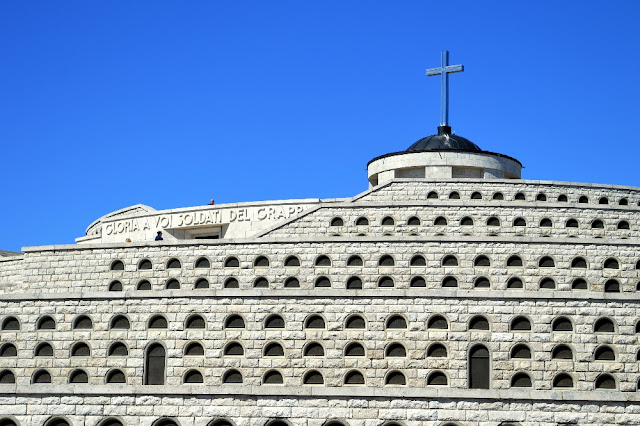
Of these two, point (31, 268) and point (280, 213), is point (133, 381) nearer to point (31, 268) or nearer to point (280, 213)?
A: point (31, 268)

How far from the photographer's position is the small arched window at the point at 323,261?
36156mm

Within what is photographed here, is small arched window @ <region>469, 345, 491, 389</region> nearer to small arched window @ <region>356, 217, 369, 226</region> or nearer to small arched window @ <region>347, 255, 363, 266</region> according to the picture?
small arched window @ <region>347, 255, 363, 266</region>

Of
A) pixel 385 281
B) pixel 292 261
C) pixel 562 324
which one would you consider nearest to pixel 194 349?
pixel 292 261

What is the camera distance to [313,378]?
104 ft

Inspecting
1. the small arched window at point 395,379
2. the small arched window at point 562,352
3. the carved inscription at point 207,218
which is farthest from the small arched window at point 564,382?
the carved inscription at point 207,218

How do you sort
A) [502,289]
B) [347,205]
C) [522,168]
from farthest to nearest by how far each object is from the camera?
[522,168], [347,205], [502,289]

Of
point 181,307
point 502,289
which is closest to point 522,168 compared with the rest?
point 502,289

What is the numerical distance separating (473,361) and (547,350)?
2.28 m

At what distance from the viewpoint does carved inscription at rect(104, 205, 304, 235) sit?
4284 cm

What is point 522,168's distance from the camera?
50.2m

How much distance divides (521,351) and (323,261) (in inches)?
319

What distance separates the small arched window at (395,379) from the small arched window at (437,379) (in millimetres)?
790

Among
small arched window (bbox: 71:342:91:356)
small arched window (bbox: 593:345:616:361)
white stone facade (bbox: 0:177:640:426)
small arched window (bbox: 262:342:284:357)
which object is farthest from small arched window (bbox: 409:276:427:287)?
small arched window (bbox: 71:342:91:356)

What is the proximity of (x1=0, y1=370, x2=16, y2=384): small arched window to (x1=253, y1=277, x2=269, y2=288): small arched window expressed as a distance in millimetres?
8491
